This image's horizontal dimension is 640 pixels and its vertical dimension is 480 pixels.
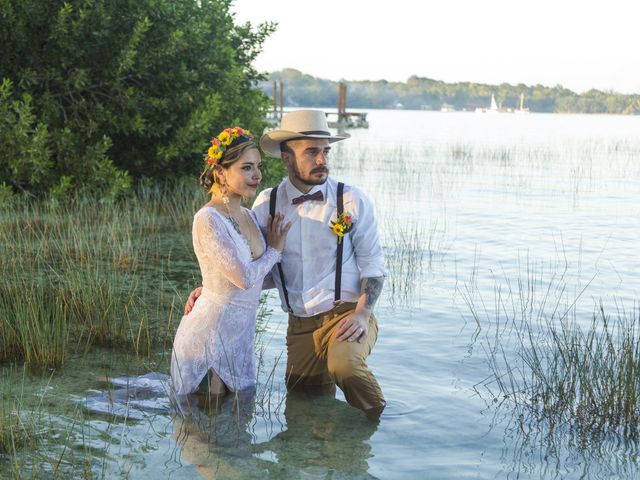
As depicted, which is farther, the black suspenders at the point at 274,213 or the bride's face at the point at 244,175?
the black suspenders at the point at 274,213

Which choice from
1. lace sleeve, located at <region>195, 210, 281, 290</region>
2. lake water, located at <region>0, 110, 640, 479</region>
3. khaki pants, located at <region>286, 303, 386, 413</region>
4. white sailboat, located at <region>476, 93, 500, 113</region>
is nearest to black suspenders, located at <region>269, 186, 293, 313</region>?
khaki pants, located at <region>286, 303, 386, 413</region>

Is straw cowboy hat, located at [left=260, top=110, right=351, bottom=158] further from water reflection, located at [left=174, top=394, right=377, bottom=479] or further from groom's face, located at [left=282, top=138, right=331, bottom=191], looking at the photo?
water reflection, located at [left=174, top=394, right=377, bottom=479]

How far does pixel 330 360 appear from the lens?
5711 mm

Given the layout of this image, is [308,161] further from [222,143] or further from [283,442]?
[283,442]

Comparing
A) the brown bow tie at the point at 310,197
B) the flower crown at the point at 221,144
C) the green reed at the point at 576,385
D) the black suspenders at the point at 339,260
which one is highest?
the flower crown at the point at 221,144

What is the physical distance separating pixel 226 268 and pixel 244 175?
0.58 m

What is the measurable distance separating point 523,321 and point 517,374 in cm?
155

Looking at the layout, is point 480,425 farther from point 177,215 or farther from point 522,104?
point 522,104

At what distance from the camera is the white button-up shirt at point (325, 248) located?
19.2ft

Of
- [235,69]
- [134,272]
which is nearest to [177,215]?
[235,69]

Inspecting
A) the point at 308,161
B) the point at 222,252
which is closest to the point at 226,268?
the point at 222,252

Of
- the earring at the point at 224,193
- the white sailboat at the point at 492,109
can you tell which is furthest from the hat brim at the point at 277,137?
the white sailboat at the point at 492,109

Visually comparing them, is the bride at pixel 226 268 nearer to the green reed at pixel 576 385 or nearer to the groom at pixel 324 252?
the groom at pixel 324 252

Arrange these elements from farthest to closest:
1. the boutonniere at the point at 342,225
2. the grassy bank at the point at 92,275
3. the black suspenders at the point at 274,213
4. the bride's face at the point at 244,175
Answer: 1. the grassy bank at the point at 92,275
2. the black suspenders at the point at 274,213
3. the boutonniere at the point at 342,225
4. the bride's face at the point at 244,175
